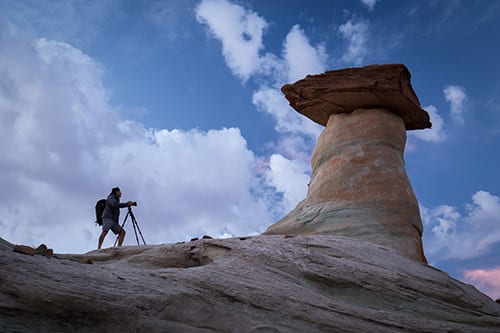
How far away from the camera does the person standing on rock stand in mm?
11109

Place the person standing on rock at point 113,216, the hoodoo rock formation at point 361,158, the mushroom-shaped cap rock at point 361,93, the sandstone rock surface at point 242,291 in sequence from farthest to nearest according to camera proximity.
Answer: the mushroom-shaped cap rock at point 361,93, the person standing on rock at point 113,216, the hoodoo rock formation at point 361,158, the sandstone rock surface at point 242,291

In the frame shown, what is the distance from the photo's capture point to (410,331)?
5.41m

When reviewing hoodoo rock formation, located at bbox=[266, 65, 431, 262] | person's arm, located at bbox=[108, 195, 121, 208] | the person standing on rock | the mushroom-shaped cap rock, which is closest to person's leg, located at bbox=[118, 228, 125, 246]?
the person standing on rock

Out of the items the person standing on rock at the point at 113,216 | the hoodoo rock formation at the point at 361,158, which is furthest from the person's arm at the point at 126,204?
the hoodoo rock formation at the point at 361,158

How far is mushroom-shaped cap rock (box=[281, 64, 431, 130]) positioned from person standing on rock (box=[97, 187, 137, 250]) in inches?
224

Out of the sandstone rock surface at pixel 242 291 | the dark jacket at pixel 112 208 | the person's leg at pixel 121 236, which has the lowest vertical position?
the sandstone rock surface at pixel 242 291

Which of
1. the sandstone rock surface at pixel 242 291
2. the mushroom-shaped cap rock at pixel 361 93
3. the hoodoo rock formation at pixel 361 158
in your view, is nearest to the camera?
the sandstone rock surface at pixel 242 291

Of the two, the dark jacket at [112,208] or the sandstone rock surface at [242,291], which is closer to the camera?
the sandstone rock surface at [242,291]

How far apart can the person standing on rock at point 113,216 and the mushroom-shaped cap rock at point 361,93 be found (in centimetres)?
569

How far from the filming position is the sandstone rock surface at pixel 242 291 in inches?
170

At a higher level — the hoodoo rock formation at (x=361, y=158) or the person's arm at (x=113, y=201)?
the hoodoo rock formation at (x=361, y=158)

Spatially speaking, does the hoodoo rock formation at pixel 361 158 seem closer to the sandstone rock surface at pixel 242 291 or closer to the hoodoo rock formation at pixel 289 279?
the hoodoo rock formation at pixel 289 279

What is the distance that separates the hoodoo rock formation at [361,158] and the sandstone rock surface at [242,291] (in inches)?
72.5

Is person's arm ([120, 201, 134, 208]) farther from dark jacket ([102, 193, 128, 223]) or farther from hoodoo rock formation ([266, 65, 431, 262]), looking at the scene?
hoodoo rock formation ([266, 65, 431, 262])
